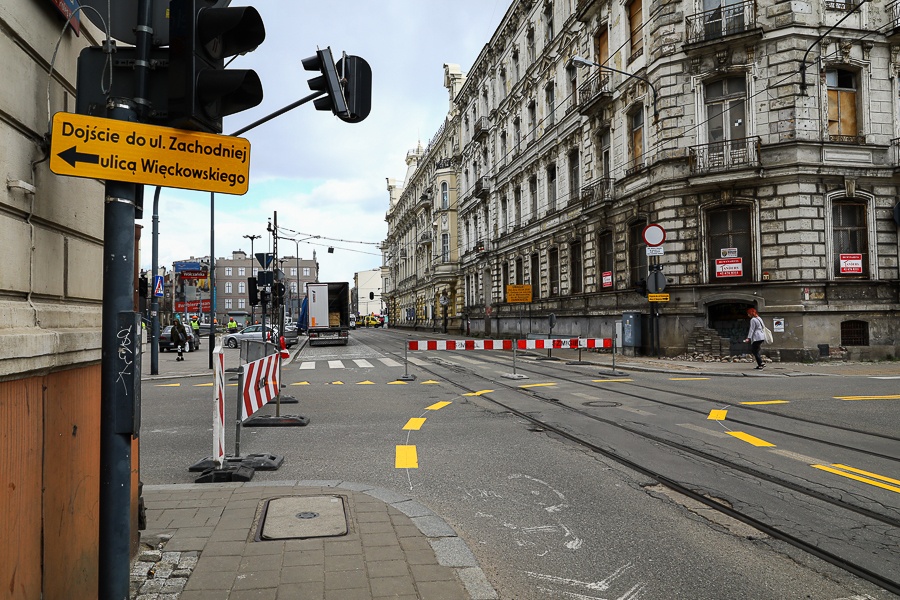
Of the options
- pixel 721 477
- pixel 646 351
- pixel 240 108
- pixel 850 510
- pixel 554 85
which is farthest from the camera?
pixel 554 85

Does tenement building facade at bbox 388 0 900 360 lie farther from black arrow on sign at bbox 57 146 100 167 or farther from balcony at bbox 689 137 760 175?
black arrow on sign at bbox 57 146 100 167

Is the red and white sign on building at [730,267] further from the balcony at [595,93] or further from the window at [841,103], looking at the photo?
the balcony at [595,93]

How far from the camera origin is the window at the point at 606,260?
2702cm

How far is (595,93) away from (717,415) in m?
21.2

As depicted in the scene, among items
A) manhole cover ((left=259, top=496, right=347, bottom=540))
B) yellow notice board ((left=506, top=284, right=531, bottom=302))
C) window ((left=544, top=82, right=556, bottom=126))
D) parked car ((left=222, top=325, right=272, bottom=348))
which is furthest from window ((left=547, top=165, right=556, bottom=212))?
manhole cover ((left=259, top=496, right=347, bottom=540))

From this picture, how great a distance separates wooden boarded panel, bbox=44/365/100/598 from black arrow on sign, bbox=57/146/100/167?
1104 mm

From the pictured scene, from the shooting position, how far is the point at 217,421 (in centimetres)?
615

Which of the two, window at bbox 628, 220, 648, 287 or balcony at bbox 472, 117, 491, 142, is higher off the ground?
balcony at bbox 472, 117, 491, 142

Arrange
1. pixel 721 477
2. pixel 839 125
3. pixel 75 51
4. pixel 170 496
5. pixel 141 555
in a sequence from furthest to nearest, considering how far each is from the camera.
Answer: pixel 839 125 → pixel 721 477 → pixel 170 496 → pixel 141 555 → pixel 75 51

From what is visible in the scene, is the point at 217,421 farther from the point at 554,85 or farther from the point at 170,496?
the point at 554,85

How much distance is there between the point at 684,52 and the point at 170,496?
2266cm

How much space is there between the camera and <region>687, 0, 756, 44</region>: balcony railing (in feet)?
71.2

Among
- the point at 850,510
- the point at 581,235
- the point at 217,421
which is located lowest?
the point at 850,510

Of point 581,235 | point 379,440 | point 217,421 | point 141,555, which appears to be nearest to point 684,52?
point 581,235
